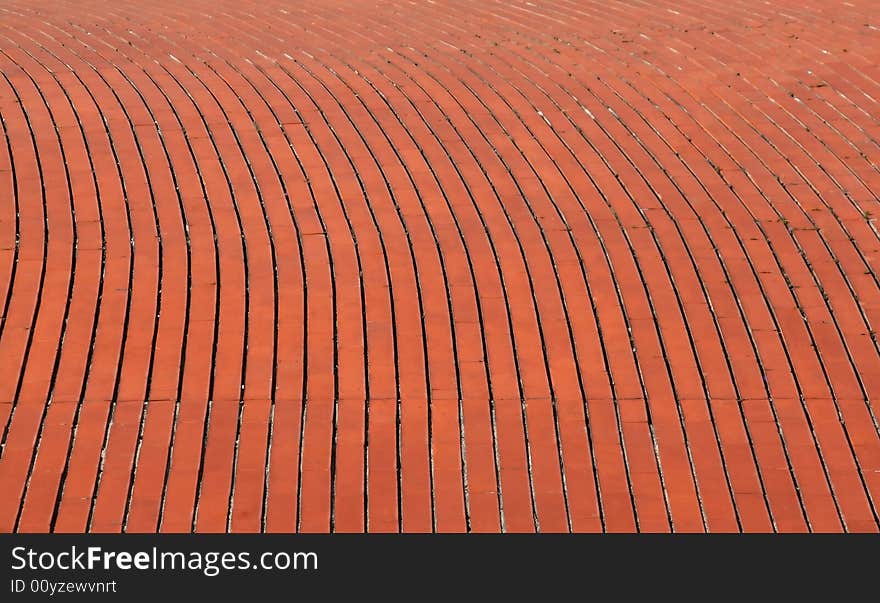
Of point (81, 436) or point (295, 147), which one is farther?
point (295, 147)

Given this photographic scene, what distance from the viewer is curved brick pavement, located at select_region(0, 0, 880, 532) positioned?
242 inches

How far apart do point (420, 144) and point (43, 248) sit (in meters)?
2.98

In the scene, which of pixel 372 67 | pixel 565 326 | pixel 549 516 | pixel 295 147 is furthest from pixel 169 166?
pixel 549 516

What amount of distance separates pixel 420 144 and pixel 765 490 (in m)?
4.00

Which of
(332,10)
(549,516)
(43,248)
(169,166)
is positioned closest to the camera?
(549,516)

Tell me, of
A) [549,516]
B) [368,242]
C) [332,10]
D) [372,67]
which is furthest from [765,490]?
[332,10]

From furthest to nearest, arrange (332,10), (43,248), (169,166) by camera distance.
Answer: (332,10) → (169,166) → (43,248)

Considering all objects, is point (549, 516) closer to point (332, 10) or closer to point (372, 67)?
point (372, 67)

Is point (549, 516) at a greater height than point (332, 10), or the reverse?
point (332, 10)

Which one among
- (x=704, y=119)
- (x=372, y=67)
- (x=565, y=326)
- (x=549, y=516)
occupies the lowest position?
(x=549, y=516)

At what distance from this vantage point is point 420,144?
878 cm

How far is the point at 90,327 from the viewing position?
6906 millimetres

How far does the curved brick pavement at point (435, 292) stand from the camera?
616 centimetres

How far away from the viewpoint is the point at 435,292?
7.26m
